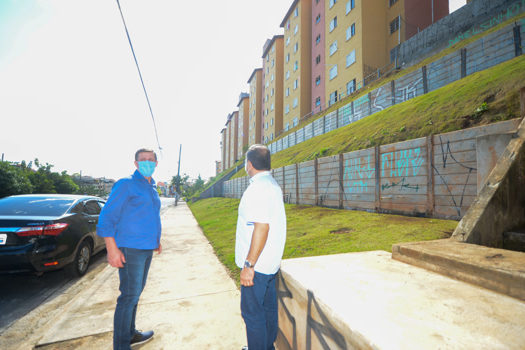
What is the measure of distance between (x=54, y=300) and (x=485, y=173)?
7.67 metres

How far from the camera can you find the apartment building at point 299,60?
31.5 m

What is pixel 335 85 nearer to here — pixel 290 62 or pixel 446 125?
pixel 290 62

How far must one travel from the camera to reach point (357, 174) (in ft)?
26.1

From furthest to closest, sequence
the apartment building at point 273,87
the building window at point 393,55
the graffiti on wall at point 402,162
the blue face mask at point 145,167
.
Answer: the apartment building at point 273,87 → the building window at point 393,55 → the graffiti on wall at point 402,162 → the blue face mask at point 145,167

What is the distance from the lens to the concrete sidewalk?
97.3 inches

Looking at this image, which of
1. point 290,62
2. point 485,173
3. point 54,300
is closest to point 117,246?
point 54,300

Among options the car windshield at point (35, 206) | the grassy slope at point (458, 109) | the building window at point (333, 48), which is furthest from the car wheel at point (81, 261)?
the building window at point (333, 48)

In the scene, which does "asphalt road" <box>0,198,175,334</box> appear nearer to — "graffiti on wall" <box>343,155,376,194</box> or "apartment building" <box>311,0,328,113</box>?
"graffiti on wall" <box>343,155,376,194</box>

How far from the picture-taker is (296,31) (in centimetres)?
3253

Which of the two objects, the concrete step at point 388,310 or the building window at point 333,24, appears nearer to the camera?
the concrete step at point 388,310

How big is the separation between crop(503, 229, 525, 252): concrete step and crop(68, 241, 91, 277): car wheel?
7.04 metres

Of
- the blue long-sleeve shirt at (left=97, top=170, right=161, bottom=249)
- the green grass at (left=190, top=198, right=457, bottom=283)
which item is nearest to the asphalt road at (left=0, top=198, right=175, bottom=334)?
the blue long-sleeve shirt at (left=97, top=170, right=161, bottom=249)

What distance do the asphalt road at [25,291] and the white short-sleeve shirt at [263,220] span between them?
3250mm

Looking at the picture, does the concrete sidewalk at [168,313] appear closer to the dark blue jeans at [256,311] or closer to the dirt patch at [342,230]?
the dark blue jeans at [256,311]
